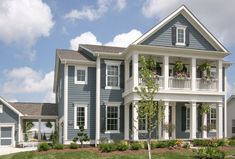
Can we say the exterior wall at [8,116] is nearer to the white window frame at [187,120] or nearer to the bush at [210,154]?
the white window frame at [187,120]

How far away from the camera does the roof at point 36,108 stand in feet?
121

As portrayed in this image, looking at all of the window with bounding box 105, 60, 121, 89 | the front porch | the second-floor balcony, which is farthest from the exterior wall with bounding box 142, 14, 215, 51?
the front porch

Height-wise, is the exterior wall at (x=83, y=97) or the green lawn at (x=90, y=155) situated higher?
the exterior wall at (x=83, y=97)

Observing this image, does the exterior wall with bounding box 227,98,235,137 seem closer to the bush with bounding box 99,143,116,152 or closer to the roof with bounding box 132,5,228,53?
the roof with bounding box 132,5,228,53

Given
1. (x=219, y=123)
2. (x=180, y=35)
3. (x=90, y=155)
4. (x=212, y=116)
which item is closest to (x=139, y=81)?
(x=180, y=35)

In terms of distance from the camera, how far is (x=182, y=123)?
32250mm

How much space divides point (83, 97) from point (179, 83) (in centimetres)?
742

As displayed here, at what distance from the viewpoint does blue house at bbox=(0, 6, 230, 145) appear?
29438mm

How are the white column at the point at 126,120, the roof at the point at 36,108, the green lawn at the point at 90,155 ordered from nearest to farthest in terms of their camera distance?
the green lawn at the point at 90,155 < the white column at the point at 126,120 < the roof at the point at 36,108

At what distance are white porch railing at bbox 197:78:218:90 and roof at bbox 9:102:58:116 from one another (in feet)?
45.6

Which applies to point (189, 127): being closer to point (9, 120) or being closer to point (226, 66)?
point (226, 66)

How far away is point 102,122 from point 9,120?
994cm

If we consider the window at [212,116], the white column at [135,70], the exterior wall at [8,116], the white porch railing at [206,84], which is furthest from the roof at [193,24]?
the exterior wall at [8,116]

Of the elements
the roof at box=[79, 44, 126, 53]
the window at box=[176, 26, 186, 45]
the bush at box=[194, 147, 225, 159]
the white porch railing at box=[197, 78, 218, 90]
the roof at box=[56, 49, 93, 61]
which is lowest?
the bush at box=[194, 147, 225, 159]
